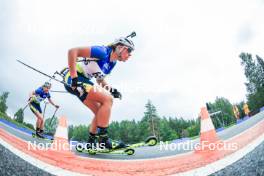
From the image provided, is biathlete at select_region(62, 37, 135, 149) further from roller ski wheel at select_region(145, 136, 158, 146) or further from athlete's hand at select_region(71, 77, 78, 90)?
roller ski wheel at select_region(145, 136, 158, 146)

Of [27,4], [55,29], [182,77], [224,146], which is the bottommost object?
[224,146]

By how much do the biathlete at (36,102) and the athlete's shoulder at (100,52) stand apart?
21.2 inches

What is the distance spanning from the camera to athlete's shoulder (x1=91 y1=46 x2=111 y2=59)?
2844mm

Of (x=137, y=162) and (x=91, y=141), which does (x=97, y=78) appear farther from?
(x=137, y=162)

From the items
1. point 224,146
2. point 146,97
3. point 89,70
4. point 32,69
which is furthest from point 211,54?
point 32,69

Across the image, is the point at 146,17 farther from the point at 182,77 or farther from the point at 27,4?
the point at 27,4

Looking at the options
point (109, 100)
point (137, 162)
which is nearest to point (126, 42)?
point (109, 100)

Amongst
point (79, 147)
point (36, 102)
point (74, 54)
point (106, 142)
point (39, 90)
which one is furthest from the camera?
point (106, 142)

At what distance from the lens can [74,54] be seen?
8.84ft

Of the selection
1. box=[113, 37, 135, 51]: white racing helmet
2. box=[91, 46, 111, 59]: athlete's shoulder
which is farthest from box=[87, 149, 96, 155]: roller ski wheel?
box=[113, 37, 135, 51]: white racing helmet

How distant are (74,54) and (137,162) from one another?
3.87 ft

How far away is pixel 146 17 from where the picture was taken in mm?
2711

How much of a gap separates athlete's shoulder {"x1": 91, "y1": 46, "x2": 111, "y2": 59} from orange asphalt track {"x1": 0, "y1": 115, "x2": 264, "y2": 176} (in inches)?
38.9

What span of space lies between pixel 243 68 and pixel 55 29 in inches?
63.5
